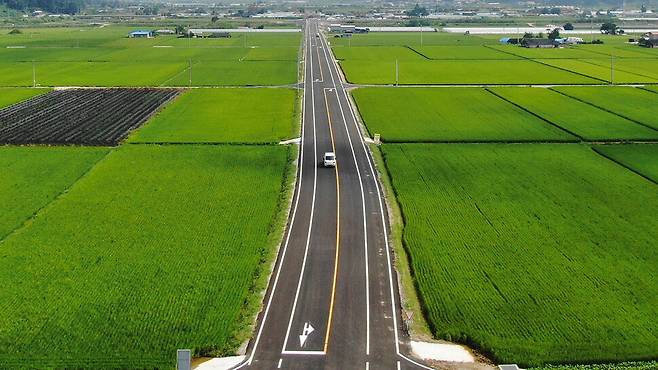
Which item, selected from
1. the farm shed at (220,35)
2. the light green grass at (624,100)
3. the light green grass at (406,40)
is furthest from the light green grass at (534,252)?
the farm shed at (220,35)

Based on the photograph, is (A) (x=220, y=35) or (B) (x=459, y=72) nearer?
(B) (x=459, y=72)

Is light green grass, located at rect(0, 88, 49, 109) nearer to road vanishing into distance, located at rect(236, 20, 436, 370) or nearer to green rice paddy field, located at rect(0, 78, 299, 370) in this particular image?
green rice paddy field, located at rect(0, 78, 299, 370)

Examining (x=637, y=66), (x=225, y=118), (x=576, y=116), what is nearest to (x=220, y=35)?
(x=637, y=66)

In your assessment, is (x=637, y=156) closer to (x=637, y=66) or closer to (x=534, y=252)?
(x=534, y=252)

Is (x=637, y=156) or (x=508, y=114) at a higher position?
(x=508, y=114)

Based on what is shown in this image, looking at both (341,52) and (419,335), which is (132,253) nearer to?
(419,335)

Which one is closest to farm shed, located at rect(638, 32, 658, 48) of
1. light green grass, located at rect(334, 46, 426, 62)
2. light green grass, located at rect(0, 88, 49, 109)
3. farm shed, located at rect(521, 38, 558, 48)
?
farm shed, located at rect(521, 38, 558, 48)

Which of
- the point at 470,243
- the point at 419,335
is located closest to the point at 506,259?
the point at 470,243

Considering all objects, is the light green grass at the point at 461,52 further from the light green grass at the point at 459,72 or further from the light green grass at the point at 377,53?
the light green grass at the point at 459,72
